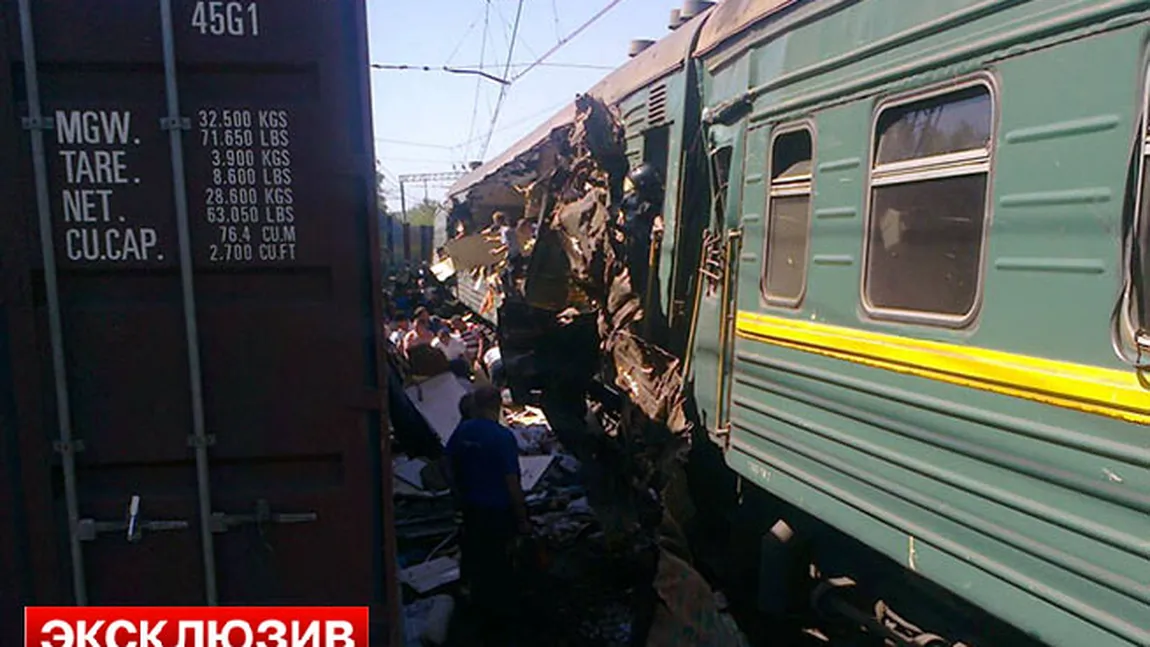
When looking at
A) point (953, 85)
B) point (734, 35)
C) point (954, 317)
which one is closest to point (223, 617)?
point (954, 317)

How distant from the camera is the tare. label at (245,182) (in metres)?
2.49

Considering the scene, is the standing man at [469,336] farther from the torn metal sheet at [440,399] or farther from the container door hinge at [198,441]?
the container door hinge at [198,441]

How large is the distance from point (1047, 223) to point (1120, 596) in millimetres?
1071

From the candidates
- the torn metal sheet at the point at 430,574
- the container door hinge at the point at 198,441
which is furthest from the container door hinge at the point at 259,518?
the torn metal sheet at the point at 430,574

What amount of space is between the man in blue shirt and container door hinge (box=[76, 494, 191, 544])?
2002 mm

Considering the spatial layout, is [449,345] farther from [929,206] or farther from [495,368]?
[929,206]

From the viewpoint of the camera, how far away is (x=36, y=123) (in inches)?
93.7

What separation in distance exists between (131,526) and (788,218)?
2.98 m

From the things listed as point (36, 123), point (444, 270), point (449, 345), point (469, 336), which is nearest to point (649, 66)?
point (36, 123)

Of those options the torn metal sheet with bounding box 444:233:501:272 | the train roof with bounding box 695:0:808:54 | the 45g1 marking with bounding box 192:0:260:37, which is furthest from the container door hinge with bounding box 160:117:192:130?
the torn metal sheet with bounding box 444:233:501:272

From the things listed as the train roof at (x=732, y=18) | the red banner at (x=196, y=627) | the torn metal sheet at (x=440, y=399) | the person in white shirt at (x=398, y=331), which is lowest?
the torn metal sheet at (x=440, y=399)

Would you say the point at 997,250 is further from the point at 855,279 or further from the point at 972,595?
the point at 972,595

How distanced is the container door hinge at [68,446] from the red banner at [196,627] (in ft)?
1.69

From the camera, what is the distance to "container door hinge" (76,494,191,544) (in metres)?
2.51
